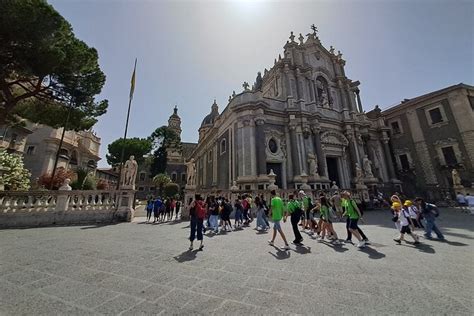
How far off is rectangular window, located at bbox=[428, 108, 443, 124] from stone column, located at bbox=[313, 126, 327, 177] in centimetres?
1437

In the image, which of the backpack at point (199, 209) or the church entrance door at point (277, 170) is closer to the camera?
the backpack at point (199, 209)

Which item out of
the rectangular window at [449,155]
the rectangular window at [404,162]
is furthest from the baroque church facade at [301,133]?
the rectangular window at [449,155]

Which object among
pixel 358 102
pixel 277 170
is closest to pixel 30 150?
pixel 277 170

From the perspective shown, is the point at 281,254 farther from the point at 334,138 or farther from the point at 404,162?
the point at 404,162

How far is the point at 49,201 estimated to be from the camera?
31.3 feet

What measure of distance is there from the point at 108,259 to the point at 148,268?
122 centimetres

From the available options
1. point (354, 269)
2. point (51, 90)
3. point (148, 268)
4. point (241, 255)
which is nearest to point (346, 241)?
point (354, 269)

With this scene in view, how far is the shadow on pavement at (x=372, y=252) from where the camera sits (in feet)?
14.1

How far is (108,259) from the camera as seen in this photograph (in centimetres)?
414

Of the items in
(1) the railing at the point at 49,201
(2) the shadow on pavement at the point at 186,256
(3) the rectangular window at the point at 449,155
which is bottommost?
(2) the shadow on pavement at the point at 186,256

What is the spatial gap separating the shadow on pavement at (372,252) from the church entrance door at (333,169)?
17304mm

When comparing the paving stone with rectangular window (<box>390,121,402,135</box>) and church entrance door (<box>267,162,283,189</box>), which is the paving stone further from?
rectangular window (<box>390,121,402,135</box>)

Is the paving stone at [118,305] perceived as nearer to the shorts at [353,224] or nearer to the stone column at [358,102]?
the shorts at [353,224]

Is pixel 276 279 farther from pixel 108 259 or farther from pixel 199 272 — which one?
pixel 108 259
